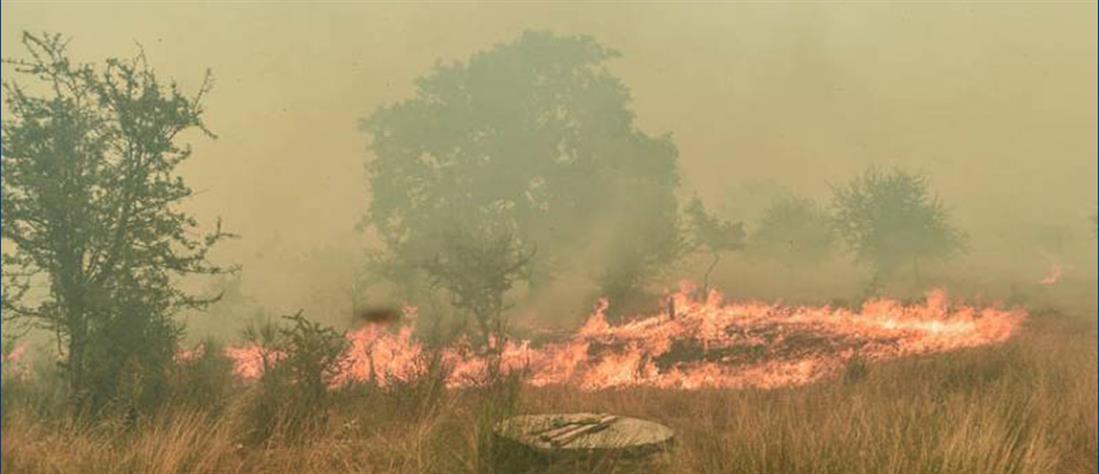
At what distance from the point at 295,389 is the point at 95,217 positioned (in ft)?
18.0

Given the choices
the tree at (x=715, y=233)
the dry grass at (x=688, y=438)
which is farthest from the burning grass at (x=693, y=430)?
the tree at (x=715, y=233)

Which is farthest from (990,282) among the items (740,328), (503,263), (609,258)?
(503,263)

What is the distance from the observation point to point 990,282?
145 ft

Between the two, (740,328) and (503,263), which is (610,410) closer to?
(740,328)

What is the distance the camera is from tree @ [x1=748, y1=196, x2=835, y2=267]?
160 feet

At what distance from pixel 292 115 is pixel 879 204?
16858 centimetres

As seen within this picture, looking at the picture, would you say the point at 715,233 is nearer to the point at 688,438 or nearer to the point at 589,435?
the point at 688,438

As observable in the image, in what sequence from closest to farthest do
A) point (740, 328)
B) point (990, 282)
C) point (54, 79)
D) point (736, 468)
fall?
point (736, 468), point (54, 79), point (740, 328), point (990, 282)

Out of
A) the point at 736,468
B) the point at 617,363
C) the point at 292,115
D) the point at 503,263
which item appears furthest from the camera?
the point at 292,115

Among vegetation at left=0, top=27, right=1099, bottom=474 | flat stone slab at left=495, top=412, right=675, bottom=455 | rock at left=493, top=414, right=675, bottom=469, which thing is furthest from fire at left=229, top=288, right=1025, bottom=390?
rock at left=493, top=414, right=675, bottom=469

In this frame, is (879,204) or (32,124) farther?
(879,204)

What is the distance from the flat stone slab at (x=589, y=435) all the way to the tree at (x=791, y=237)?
1721 inches

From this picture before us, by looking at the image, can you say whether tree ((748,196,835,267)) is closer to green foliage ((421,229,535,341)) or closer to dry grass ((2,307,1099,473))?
green foliage ((421,229,535,341))

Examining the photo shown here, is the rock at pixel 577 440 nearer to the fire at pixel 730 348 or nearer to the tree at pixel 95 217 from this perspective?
the fire at pixel 730 348
